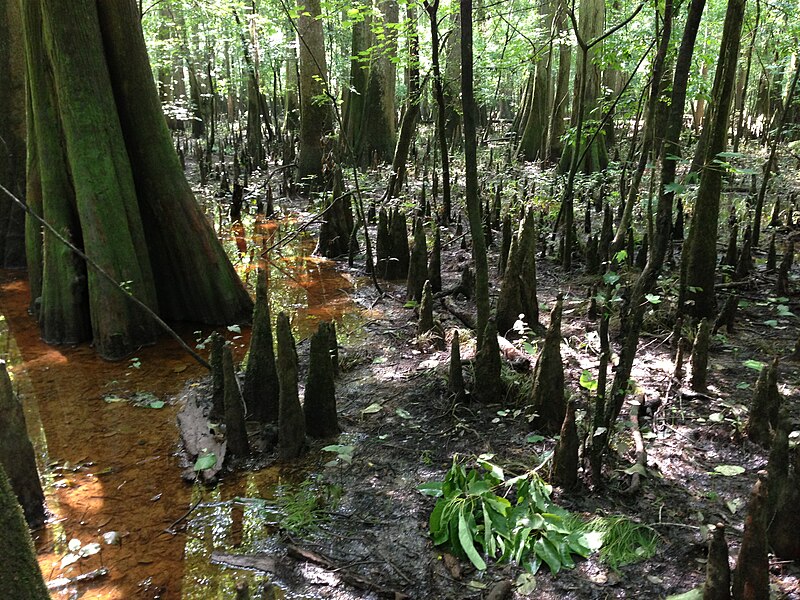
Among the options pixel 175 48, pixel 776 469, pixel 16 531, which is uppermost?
pixel 175 48

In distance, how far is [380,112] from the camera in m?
12.3

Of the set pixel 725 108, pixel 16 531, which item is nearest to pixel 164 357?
pixel 16 531

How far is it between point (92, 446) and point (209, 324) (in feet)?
6.25

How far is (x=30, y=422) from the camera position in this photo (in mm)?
3680

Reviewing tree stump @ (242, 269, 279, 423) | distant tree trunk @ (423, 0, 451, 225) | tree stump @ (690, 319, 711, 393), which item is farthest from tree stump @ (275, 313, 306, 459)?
distant tree trunk @ (423, 0, 451, 225)

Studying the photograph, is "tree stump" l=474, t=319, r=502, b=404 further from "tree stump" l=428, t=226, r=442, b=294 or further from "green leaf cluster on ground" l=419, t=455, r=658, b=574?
"tree stump" l=428, t=226, r=442, b=294

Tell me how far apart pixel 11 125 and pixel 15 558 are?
7.29 metres

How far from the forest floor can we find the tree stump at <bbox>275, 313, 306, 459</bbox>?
0.30 feet

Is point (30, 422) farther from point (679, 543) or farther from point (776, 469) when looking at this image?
point (776, 469)

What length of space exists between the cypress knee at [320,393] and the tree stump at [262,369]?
0.89ft

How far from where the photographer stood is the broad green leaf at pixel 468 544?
7.72ft

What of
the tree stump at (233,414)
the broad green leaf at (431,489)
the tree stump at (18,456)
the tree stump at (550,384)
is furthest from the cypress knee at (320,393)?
the tree stump at (18,456)

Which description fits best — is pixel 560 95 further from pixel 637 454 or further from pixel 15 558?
pixel 15 558

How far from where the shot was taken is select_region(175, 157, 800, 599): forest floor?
232 centimetres
